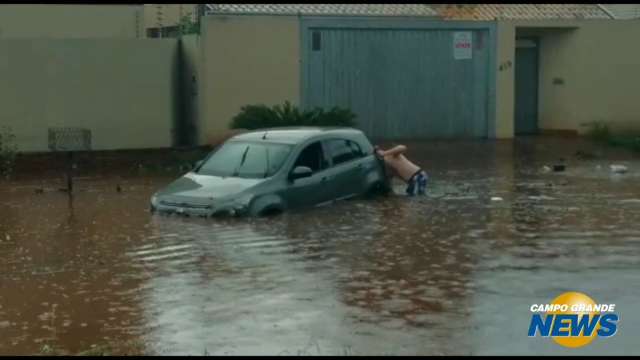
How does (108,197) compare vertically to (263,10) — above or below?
below

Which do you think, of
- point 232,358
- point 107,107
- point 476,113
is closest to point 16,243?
point 232,358

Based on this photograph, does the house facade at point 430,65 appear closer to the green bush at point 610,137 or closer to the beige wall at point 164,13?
the green bush at point 610,137

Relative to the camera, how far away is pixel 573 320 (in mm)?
10211

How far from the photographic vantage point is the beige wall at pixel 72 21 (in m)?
33.3

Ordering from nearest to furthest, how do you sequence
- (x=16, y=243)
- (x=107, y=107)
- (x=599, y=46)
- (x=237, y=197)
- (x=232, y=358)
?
(x=232, y=358) → (x=16, y=243) → (x=237, y=197) → (x=107, y=107) → (x=599, y=46)

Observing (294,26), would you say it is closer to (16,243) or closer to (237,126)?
(237,126)

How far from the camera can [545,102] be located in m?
31.6

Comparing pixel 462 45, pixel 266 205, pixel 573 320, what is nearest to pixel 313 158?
pixel 266 205

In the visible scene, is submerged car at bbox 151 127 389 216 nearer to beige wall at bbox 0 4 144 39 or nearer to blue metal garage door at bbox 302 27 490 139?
blue metal garage door at bbox 302 27 490 139

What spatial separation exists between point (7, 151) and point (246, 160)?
8.35 m

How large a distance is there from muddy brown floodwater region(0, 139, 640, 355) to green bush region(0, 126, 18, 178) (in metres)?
3.04

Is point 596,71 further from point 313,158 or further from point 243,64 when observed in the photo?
point 313,158

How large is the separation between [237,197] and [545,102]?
16619mm

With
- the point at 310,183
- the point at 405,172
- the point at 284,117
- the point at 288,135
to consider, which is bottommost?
the point at 405,172
